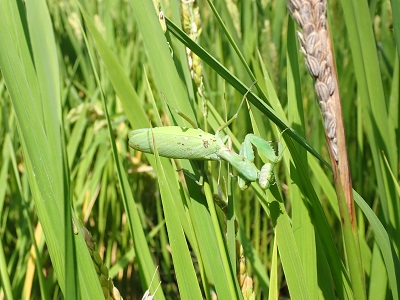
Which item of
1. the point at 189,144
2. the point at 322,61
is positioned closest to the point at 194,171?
the point at 189,144

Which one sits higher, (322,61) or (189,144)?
(322,61)

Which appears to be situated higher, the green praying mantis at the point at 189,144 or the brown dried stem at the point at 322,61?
the brown dried stem at the point at 322,61

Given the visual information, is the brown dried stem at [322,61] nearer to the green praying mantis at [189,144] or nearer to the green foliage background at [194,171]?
the green foliage background at [194,171]

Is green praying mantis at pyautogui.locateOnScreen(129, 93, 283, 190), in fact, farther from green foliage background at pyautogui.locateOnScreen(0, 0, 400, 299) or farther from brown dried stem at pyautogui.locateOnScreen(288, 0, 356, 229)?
brown dried stem at pyautogui.locateOnScreen(288, 0, 356, 229)

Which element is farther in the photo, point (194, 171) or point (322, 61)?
point (194, 171)

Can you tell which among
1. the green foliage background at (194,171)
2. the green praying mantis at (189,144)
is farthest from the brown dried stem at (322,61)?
the green praying mantis at (189,144)

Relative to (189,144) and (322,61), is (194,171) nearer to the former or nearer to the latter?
(189,144)

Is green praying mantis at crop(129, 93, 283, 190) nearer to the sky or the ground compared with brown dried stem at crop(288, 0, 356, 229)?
nearer to the ground

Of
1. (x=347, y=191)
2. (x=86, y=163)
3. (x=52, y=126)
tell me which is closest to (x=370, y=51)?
(x=347, y=191)

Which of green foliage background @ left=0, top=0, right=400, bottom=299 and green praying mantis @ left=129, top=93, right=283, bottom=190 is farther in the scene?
green praying mantis @ left=129, top=93, right=283, bottom=190

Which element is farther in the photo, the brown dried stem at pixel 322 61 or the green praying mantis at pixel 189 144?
the green praying mantis at pixel 189 144

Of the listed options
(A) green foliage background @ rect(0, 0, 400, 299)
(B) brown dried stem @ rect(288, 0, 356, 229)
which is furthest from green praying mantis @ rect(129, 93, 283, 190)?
(B) brown dried stem @ rect(288, 0, 356, 229)
